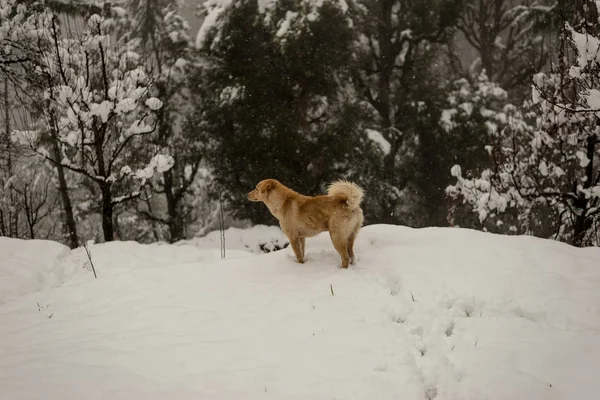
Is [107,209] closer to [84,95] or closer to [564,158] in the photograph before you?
[84,95]

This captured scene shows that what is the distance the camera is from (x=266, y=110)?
1503cm

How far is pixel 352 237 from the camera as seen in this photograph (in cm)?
571

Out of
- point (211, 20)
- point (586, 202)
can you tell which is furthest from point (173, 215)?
point (586, 202)

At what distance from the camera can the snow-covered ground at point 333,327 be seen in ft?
10.3

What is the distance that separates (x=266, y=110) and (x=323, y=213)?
33.4ft

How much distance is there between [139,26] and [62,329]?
55.0ft

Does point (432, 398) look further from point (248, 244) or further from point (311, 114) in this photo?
point (311, 114)

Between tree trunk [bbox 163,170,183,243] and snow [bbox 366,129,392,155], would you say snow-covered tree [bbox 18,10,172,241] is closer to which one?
tree trunk [bbox 163,170,183,243]

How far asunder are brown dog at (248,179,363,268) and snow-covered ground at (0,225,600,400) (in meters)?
0.38

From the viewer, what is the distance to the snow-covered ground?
315 centimetres

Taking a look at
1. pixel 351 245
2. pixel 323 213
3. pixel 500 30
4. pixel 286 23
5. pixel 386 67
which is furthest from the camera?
pixel 500 30

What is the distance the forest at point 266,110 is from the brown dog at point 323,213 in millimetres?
5454

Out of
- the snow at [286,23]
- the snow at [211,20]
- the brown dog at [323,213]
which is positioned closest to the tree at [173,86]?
the snow at [211,20]

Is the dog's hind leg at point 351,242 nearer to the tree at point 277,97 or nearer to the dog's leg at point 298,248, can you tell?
the dog's leg at point 298,248
